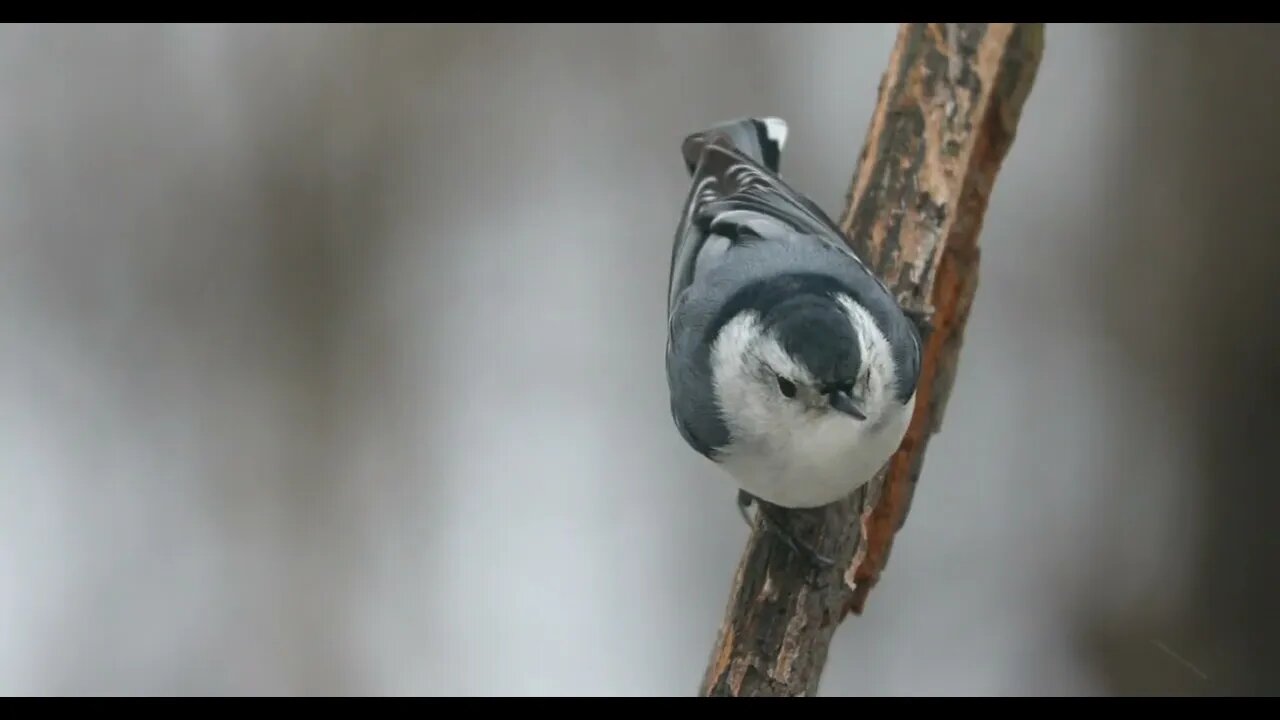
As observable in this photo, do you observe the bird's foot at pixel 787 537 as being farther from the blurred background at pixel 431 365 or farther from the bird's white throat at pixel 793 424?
the blurred background at pixel 431 365

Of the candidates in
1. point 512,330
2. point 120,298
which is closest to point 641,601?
point 512,330

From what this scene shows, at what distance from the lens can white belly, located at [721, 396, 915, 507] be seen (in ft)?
4.04

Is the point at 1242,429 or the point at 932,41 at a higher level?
the point at 932,41

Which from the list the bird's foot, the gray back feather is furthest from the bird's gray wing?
the bird's foot

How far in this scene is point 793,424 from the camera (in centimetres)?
125

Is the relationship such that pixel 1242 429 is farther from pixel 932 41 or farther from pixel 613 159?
pixel 613 159

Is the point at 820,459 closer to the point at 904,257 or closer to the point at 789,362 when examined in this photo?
the point at 789,362

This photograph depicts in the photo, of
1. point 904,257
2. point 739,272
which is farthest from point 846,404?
point 904,257

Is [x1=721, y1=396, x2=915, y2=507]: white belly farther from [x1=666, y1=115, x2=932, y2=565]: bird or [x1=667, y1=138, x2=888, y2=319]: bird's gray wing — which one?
[x1=667, y1=138, x2=888, y2=319]: bird's gray wing

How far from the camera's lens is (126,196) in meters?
2.50

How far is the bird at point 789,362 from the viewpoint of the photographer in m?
1.21

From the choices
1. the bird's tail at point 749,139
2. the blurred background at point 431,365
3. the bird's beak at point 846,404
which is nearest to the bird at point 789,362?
A: the bird's beak at point 846,404
